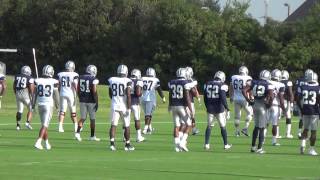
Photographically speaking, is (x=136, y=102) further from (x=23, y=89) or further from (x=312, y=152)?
(x=312, y=152)

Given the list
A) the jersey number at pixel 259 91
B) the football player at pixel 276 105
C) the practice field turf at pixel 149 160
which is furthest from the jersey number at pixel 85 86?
the jersey number at pixel 259 91

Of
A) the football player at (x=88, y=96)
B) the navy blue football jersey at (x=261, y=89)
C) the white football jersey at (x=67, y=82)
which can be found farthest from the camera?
the white football jersey at (x=67, y=82)

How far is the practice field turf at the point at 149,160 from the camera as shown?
17.7m

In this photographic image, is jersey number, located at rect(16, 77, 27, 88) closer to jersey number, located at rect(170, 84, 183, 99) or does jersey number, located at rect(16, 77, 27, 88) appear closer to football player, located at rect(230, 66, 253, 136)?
football player, located at rect(230, 66, 253, 136)

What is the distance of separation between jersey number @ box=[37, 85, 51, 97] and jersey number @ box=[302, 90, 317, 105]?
6.72m

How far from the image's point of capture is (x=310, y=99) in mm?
23000

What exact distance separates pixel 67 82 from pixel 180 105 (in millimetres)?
6930

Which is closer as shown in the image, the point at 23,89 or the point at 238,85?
the point at 238,85

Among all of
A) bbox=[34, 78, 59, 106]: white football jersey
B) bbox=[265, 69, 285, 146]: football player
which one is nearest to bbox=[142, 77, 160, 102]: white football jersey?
bbox=[265, 69, 285, 146]: football player

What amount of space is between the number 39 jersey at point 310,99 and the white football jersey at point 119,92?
461cm

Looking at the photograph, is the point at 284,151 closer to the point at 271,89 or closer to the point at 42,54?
the point at 271,89

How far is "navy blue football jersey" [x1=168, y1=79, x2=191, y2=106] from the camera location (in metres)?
23.4

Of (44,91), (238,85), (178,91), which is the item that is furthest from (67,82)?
(178,91)

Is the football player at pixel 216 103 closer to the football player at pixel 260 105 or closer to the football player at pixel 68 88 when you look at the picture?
the football player at pixel 260 105
